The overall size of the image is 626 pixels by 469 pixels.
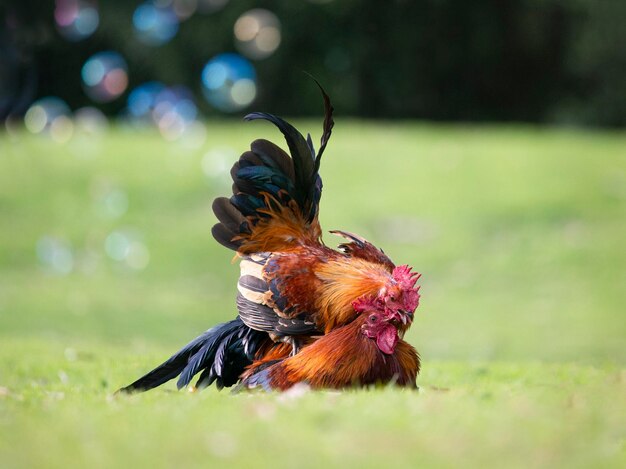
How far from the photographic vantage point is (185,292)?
1391 centimetres

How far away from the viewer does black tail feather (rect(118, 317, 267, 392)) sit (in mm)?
5879

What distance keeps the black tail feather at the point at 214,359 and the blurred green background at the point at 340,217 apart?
280 millimetres

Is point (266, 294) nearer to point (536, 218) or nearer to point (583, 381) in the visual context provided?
point (583, 381)

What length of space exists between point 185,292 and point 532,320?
4.67 metres

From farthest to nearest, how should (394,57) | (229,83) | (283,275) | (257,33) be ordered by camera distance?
(394,57) < (257,33) < (229,83) < (283,275)

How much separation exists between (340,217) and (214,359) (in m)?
9.74

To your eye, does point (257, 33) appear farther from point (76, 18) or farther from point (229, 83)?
point (229, 83)

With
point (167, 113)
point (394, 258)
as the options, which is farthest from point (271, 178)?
point (167, 113)

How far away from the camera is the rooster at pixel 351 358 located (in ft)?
17.6

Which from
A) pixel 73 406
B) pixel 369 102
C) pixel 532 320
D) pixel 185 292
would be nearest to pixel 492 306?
pixel 532 320

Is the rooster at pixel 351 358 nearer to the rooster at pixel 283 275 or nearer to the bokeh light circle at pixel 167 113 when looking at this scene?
the rooster at pixel 283 275

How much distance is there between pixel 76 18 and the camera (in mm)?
21516

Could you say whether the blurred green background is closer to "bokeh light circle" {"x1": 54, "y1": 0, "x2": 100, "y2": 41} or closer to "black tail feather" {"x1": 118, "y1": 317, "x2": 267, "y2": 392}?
"bokeh light circle" {"x1": 54, "y1": 0, "x2": 100, "y2": 41}

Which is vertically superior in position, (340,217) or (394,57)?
(394,57)
